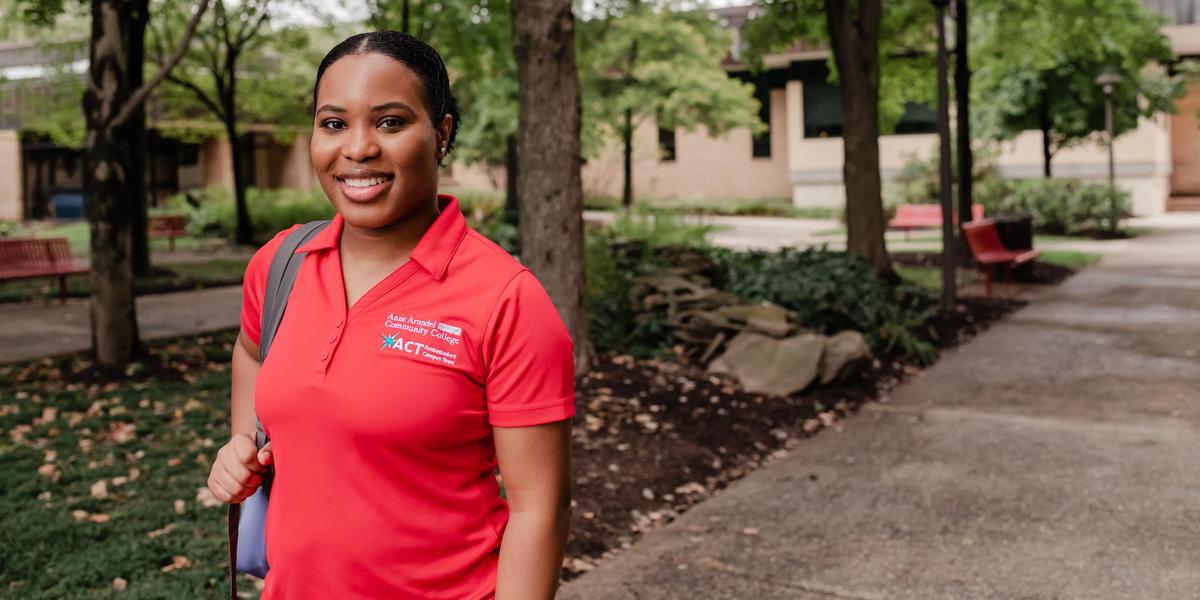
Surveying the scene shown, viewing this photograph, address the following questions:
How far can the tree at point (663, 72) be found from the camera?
3152cm

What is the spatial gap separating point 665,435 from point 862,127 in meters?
8.52

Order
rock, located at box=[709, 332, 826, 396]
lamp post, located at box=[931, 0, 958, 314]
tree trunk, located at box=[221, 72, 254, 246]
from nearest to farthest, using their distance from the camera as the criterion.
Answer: rock, located at box=[709, 332, 826, 396] < lamp post, located at box=[931, 0, 958, 314] < tree trunk, located at box=[221, 72, 254, 246]

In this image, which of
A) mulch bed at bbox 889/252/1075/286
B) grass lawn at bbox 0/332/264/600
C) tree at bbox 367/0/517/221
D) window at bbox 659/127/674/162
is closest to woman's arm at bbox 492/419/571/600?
grass lawn at bbox 0/332/264/600

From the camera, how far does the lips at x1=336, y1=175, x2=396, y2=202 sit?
1997 millimetres

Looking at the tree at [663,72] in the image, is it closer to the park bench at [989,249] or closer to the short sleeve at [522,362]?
the park bench at [989,249]

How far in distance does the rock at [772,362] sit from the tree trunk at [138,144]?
28.1ft

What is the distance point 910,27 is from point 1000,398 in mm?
13039

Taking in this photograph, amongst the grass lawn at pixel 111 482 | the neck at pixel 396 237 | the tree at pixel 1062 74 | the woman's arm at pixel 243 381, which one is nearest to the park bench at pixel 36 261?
the grass lawn at pixel 111 482

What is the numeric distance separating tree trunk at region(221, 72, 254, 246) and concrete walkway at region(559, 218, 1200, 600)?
60.8 ft

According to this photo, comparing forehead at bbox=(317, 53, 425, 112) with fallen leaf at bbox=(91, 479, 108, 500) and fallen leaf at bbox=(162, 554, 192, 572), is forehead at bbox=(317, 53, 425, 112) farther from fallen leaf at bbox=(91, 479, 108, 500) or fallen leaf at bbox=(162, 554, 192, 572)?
fallen leaf at bbox=(91, 479, 108, 500)

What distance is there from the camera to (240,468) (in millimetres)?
2100

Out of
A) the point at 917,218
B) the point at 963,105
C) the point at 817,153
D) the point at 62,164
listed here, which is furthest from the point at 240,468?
the point at 62,164

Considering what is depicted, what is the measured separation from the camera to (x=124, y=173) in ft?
30.9

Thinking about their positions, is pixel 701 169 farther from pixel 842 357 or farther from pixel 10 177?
pixel 842 357
